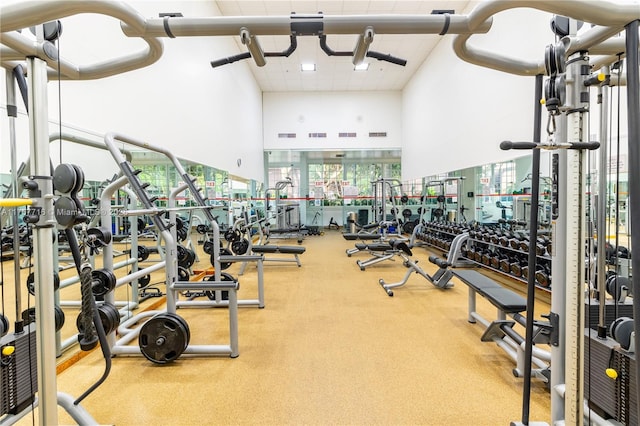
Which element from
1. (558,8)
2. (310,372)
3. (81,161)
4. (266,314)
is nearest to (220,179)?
(81,161)

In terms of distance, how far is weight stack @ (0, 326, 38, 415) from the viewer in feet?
4.08

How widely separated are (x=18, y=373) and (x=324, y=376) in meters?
1.45

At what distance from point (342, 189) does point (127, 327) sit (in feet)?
26.1

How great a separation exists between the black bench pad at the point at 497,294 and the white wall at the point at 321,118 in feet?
24.6

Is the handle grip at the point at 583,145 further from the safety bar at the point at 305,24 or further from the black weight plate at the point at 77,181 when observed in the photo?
the black weight plate at the point at 77,181

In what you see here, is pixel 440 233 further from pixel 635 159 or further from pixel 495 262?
pixel 635 159

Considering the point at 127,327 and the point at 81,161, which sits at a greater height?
the point at 81,161

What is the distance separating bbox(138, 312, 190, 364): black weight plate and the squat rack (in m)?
0.89

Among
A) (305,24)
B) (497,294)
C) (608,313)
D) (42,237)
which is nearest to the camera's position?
(42,237)

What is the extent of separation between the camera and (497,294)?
6.99ft

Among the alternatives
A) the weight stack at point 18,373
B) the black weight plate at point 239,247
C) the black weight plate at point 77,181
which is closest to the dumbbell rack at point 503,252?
the black weight plate at point 239,247

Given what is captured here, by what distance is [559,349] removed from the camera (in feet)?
4.00

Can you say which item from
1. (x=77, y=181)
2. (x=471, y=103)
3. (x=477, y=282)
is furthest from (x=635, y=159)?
(x=471, y=103)

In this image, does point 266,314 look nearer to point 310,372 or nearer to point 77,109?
point 310,372
